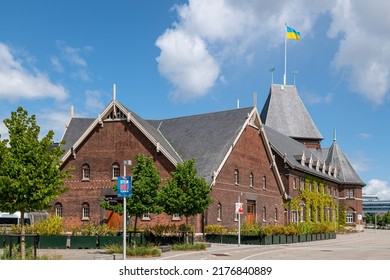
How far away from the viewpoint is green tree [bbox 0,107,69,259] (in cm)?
2120

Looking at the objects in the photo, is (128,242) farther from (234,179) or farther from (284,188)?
(284,188)

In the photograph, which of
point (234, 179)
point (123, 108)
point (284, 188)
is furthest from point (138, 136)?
point (284, 188)

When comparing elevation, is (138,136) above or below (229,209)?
above

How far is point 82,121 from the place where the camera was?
59.5 metres

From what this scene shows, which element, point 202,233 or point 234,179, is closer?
point 202,233

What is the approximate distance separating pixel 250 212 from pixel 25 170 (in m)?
32.1

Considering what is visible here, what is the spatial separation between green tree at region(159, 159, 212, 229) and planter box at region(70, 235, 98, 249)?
15.4ft

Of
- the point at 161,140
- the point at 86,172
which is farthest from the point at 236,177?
the point at 86,172

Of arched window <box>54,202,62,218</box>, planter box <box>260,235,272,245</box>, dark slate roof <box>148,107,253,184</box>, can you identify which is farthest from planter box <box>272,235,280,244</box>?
arched window <box>54,202,62,218</box>

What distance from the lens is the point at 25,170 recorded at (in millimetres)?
21234

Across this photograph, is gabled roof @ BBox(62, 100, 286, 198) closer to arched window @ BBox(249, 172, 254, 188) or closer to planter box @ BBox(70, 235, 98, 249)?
arched window @ BBox(249, 172, 254, 188)

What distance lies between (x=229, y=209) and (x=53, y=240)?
706 inches

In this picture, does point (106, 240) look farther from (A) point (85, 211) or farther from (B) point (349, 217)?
(B) point (349, 217)

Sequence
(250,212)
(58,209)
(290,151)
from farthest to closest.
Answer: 1. (290,151)
2. (250,212)
3. (58,209)
